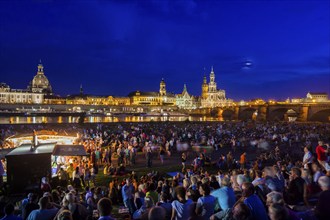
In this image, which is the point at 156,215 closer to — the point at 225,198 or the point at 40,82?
the point at 225,198

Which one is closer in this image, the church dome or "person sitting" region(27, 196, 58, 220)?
"person sitting" region(27, 196, 58, 220)

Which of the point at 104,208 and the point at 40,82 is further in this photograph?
the point at 40,82

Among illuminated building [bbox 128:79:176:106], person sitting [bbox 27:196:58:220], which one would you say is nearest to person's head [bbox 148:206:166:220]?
person sitting [bbox 27:196:58:220]

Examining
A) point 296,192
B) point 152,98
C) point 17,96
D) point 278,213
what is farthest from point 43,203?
point 152,98

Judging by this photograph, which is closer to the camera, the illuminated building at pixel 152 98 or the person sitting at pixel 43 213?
the person sitting at pixel 43 213

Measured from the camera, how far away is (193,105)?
571 feet

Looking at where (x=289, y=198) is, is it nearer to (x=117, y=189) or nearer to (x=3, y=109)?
(x=117, y=189)

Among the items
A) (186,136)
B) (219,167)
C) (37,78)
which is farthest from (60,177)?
(37,78)

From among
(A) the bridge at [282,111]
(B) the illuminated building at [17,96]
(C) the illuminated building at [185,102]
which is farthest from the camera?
(C) the illuminated building at [185,102]

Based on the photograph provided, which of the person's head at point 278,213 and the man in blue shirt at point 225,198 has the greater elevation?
the person's head at point 278,213

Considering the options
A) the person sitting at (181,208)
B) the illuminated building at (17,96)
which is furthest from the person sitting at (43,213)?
the illuminated building at (17,96)

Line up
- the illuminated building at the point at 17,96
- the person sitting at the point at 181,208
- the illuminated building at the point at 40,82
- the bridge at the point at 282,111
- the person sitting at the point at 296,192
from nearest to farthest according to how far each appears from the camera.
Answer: the person sitting at the point at 181,208
the person sitting at the point at 296,192
the bridge at the point at 282,111
the illuminated building at the point at 17,96
the illuminated building at the point at 40,82

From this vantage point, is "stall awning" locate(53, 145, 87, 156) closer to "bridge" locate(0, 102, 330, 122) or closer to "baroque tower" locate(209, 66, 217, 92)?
"bridge" locate(0, 102, 330, 122)

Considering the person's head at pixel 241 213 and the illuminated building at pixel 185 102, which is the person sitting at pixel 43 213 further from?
the illuminated building at pixel 185 102
